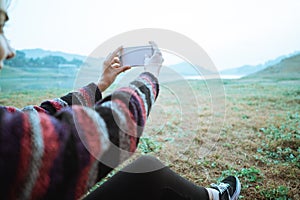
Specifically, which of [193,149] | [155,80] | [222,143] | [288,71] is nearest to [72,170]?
[155,80]

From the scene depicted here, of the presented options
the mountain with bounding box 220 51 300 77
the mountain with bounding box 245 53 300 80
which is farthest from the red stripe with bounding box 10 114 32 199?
the mountain with bounding box 245 53 300 80

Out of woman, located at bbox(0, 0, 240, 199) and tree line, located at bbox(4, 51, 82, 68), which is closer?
woman, located at bbox(0, 0, 240, 199)

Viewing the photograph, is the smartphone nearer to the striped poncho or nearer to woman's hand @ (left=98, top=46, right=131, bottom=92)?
woman's hand @ (left=98, top=46, right=131, bottom=92)

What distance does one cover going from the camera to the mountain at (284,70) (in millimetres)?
2055

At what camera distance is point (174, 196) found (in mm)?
543

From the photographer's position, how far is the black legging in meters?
0.53

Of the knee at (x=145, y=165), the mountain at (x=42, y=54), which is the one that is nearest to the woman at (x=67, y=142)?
the knee at (x=145, y=165)

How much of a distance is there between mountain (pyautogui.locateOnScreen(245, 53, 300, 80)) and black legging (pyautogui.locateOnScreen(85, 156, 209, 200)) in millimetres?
1913

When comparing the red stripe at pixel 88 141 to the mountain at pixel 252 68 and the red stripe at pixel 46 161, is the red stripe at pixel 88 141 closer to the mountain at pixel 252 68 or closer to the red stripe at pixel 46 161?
the red stripe at pixel 46 161

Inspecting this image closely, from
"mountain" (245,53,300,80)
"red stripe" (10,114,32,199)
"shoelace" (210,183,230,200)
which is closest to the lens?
"red stripe" (10,114,32,199)

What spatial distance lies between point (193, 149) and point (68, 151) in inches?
36.9

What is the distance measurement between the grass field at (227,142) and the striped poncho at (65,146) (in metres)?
0.31

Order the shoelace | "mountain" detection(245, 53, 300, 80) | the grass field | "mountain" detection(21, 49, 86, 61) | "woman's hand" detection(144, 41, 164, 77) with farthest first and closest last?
"mountain" detection(245, 53, 300, 80)
"mountain" detection(21, 49, 86, 61)
the grass field
the shoelace
"woman's hand" detection(144, 41, 164, 77)

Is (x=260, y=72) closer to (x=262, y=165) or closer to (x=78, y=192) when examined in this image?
(x=262, y=165)
